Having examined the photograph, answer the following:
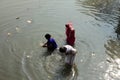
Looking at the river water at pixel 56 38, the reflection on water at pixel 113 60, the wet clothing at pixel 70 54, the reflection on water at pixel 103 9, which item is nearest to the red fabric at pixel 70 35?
the river water at pixel 56 38

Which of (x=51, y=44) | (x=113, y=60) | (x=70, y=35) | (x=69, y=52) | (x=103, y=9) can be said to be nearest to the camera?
(x=69, y=52)

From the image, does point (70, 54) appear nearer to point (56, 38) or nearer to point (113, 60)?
point (113, 60)

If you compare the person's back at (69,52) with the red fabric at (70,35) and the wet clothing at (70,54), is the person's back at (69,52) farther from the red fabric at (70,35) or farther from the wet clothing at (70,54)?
the red fabric at (70,35)

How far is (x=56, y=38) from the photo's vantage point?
15586 mm

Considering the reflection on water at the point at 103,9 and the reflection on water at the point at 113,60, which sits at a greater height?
the reflection on water at the point at 103,9

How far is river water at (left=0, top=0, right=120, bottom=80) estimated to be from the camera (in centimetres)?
1246

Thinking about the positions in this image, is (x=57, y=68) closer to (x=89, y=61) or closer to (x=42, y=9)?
(x=89, y=61)

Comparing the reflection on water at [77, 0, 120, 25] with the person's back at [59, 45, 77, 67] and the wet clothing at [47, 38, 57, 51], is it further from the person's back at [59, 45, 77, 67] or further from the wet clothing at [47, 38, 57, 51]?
the person's back at [59, 45, 77, 67]

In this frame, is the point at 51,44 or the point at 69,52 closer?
the point at 69,52

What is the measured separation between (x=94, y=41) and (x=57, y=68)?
358cm

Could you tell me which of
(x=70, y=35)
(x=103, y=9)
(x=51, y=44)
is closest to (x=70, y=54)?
(x=51, y=44)

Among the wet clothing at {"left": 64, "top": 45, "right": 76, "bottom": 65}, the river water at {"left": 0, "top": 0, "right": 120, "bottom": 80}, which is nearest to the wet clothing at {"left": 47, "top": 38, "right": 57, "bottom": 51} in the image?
the river water at {"left": 0, "top": 0, "right": 120, "bottom": 80}

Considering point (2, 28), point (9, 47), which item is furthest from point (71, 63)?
point (2, 28)

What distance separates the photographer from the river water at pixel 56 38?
12.5 m
